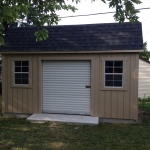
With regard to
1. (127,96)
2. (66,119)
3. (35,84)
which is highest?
(35,84)

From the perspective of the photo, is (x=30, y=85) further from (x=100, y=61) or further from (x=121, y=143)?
(x=121, y=143)

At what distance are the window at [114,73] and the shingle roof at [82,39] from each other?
55cm

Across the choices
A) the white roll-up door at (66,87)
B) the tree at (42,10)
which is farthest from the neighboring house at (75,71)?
the tree at (42,10)

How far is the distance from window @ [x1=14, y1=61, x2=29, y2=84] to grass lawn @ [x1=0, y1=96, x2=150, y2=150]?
1568mm

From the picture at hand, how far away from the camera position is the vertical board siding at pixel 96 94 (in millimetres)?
6734

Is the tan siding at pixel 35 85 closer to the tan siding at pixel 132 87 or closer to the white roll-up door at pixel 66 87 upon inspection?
the white roll-up door at pixel 66 87

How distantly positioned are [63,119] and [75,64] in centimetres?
200

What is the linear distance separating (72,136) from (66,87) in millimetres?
2328

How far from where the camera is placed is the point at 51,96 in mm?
7500

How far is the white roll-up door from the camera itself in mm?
7234

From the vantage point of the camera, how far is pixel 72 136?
17.9ft

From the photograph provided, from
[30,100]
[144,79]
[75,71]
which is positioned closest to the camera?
[75,71]

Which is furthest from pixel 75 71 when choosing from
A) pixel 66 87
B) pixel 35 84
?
pixel 35 84

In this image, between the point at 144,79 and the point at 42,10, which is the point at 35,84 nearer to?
the point at 42,10
